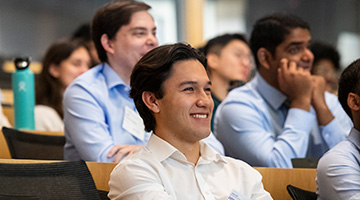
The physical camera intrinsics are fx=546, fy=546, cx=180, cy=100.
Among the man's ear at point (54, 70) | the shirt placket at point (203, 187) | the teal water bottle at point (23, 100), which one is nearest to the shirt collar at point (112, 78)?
the teal water bottle at point (23, 100)

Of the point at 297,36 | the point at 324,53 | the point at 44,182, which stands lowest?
the point at 324,53

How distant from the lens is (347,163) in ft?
6.22

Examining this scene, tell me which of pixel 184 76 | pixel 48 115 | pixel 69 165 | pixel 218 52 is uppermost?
pixel 184 76

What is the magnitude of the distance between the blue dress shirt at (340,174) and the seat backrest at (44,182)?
81 centimetres

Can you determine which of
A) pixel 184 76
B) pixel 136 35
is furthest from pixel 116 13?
pixel 184 76

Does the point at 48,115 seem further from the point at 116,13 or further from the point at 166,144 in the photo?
the point at 166,144

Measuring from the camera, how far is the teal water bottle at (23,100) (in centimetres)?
338

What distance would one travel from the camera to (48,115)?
3.89 metres

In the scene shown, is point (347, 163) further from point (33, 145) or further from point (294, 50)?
point (33, 145)

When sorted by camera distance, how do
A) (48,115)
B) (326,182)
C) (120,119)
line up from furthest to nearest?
(48,115) < (120,119) < (326,182)

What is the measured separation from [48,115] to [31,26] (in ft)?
12.7

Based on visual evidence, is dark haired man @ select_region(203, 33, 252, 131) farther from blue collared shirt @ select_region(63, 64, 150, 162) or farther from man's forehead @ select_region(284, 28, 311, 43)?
blue collared shirt @ select_region(63, 64, 150, 162)

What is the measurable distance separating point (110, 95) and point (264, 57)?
3.11 feet

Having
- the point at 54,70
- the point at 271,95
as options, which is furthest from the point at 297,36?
the point at 54,70
